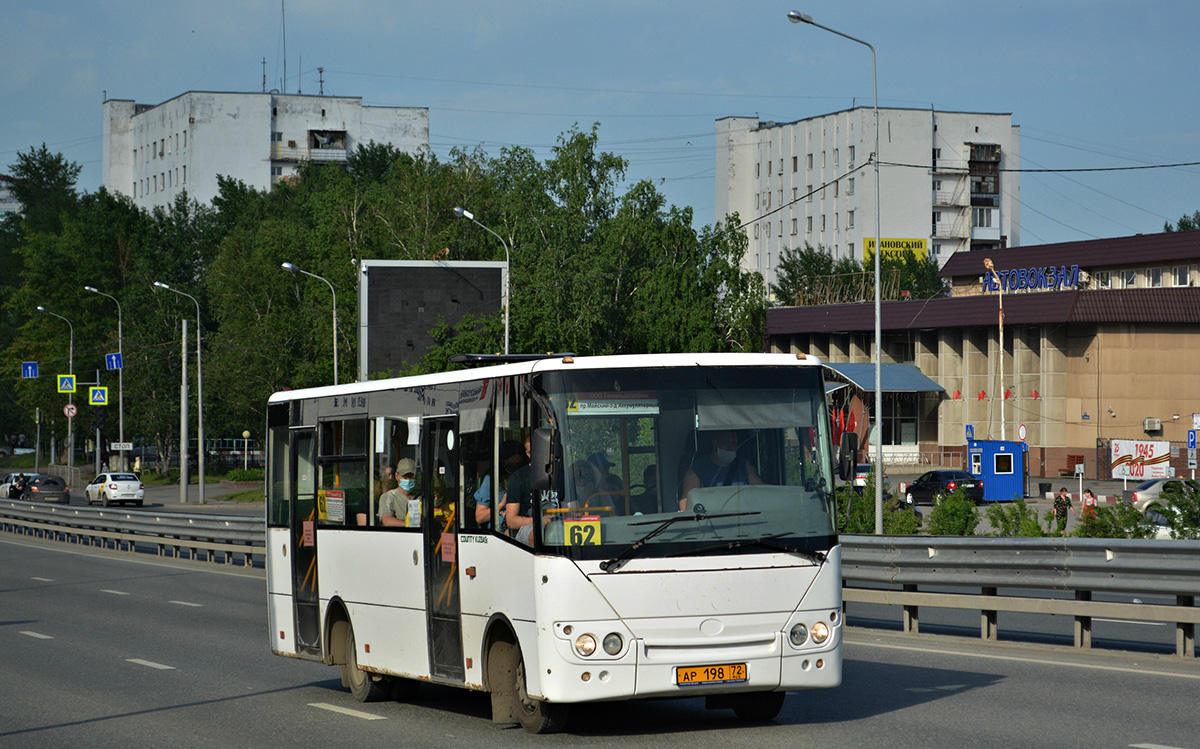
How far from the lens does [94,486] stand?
5944 centimetres

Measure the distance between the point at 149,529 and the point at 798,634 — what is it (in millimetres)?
26134

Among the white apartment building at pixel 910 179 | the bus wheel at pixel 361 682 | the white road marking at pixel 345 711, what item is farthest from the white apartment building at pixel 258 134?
the white road marking at pixel 345 711

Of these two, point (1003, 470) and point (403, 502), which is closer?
point (403, 502)

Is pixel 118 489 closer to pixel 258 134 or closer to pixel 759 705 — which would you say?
pixel 759 705

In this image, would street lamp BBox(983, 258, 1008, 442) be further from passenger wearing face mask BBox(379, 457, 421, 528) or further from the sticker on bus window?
the sticker on bus window

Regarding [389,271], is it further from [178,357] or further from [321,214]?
[178,357]

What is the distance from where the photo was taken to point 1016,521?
1897 centimetres

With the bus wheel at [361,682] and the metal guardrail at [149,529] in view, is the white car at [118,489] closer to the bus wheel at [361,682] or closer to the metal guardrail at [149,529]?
the metal guardrail at [149,529]

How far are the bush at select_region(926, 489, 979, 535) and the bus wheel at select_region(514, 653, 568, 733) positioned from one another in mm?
12159

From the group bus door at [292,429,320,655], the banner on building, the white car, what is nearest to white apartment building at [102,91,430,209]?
the white car

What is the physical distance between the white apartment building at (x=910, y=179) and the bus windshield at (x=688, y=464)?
9424cm

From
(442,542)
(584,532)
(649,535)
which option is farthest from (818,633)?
(442,542)

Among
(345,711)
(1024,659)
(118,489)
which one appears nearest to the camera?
(345,711)

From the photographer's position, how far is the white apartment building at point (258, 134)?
121688mm
